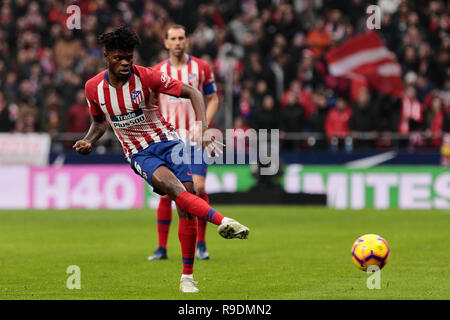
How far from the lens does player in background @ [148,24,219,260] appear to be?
11.0 m

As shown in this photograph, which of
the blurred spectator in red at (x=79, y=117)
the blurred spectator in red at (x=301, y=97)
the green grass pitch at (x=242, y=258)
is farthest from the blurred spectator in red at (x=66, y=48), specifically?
A: the green grass pitch at (x=242, y=258)

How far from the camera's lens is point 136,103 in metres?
8.30

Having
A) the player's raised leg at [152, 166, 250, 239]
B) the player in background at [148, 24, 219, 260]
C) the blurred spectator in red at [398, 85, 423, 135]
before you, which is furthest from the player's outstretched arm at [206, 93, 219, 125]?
the blurred spectator in red at [398, 85, 423, 135]

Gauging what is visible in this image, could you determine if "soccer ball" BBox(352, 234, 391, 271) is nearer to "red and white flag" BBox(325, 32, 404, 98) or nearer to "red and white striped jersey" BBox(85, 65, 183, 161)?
"red and white striped jersey" BBox(85, 65, 183, 161)

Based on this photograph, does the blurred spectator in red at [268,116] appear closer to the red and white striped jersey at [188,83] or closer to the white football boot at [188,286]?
the red and white striped jersey at [188,83]

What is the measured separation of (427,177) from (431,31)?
5.28 m

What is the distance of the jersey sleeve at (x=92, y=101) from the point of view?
846 centimetres

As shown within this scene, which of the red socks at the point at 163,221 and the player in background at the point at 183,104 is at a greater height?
the player in background at the point at 183,104

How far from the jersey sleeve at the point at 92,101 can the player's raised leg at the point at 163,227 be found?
2.64m

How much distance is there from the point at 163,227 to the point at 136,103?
10.4 feet

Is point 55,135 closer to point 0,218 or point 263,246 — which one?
point 0,218

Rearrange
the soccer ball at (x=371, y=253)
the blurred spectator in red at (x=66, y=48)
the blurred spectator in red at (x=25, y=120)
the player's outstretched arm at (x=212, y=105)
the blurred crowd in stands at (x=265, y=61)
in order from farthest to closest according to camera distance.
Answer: the blurred spectator in red at (x=66, y=48) → the blurred spectator in red at (x=25, y=120) → the blurred crowd in stands at (x=265, y=61) → the player's outstretched arm at (x=212, y=105) → the soccer ball at (x=371, y=253)

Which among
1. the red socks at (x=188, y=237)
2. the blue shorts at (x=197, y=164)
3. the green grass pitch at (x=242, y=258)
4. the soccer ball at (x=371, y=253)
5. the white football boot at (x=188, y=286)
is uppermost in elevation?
the blue shorts at (x=197, y=164)

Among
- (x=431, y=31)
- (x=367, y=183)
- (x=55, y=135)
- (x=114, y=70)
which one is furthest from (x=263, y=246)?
(x=431, y=31)
